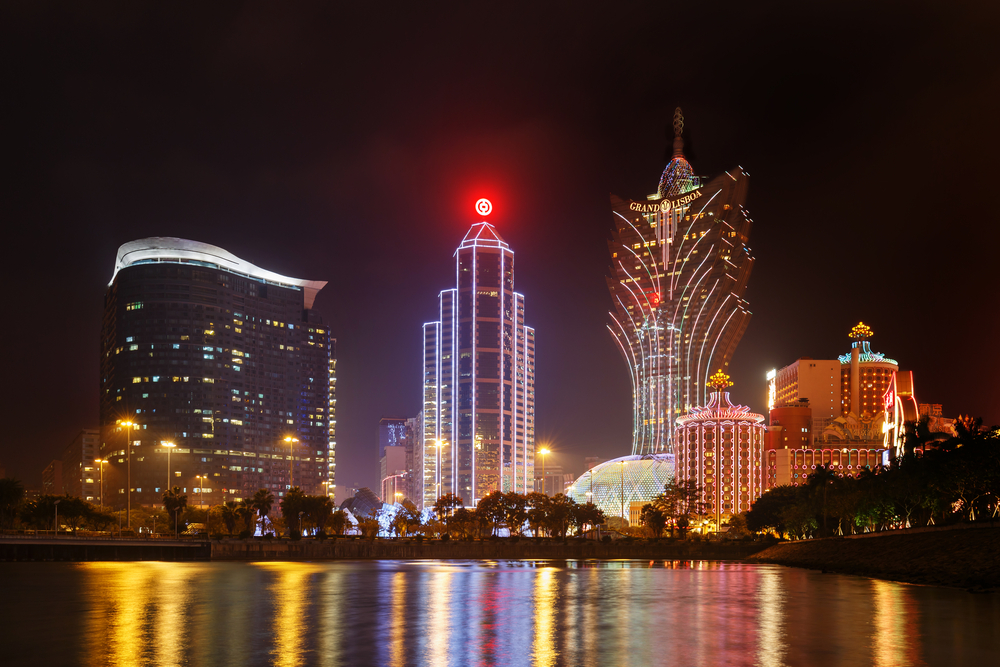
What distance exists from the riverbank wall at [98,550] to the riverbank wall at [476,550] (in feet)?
20.9

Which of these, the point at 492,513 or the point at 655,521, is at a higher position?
the point at 492,513

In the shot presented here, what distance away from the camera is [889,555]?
267 ft

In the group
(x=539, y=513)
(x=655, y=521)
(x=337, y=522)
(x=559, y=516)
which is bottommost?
(x=655, y=521)

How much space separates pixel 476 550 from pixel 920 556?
76712 millimetres

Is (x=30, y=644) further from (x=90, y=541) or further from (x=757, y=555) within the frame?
(x=757, y=555)

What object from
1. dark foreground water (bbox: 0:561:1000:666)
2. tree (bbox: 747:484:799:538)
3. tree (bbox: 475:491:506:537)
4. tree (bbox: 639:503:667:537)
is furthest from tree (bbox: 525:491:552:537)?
dark foreground water (bbox: 0:561:1000:666)

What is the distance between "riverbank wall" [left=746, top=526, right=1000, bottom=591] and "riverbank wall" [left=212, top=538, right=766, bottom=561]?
94.5 feet

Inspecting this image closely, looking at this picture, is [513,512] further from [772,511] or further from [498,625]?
[498,625]

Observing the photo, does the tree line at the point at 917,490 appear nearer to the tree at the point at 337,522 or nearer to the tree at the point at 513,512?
the tree at the point at 513,512

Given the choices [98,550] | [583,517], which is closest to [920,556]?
[583,517]

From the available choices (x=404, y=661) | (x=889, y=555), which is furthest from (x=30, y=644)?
(x=889, y=555)

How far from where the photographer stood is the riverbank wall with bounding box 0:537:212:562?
4651 inches

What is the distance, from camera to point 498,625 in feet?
120

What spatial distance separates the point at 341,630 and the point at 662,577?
46037 millimetres
